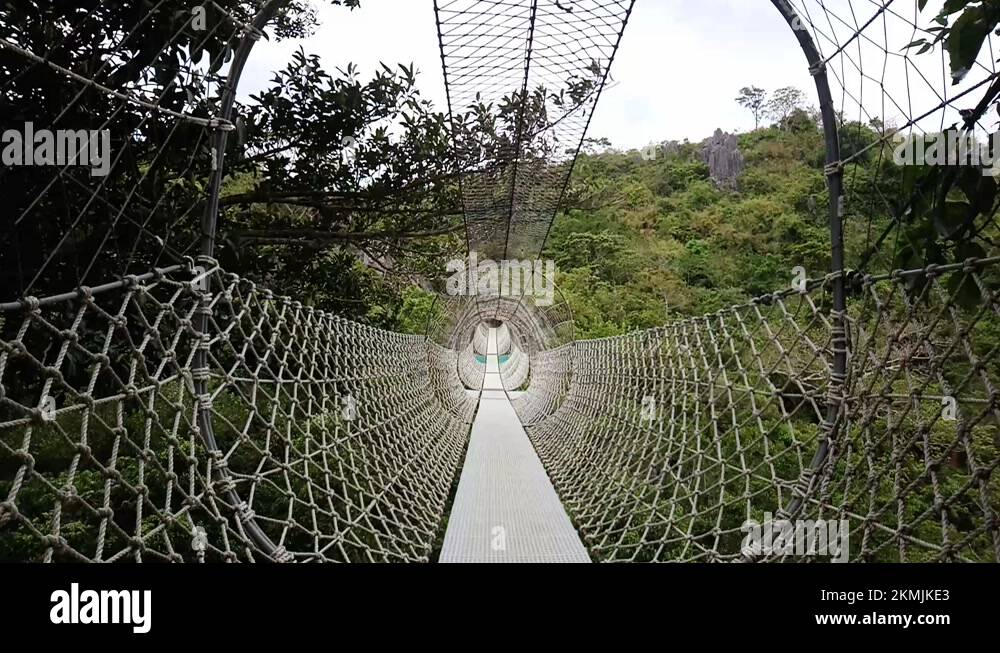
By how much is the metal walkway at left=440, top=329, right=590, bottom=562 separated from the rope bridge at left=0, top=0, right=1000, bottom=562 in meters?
0.10

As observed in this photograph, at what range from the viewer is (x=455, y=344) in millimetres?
7969

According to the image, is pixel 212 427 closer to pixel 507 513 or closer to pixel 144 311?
pixel 144 311

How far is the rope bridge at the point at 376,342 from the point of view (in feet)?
3.09

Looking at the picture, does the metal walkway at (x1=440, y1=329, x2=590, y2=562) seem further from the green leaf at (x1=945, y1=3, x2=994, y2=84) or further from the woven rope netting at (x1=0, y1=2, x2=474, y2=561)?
the green leaf at (x1=945, y1=3, x2=994, y2=84)

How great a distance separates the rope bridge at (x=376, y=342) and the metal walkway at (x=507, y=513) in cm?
10

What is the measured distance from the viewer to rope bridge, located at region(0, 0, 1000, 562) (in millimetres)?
941

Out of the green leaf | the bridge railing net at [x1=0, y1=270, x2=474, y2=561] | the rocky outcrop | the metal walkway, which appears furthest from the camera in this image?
the rocky outcrop

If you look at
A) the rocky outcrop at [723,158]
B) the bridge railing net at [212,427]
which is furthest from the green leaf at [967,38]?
the rocky outcrop at [723,158]

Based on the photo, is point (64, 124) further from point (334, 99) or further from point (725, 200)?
point (725, 200)

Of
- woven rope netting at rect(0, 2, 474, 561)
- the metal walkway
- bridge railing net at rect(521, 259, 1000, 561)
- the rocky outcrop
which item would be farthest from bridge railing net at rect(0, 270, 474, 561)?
the rocky outcrop

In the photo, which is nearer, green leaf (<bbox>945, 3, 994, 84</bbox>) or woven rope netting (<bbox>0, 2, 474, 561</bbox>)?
green leaf (<bbox>945, 3, 994, 84</bbox>)
